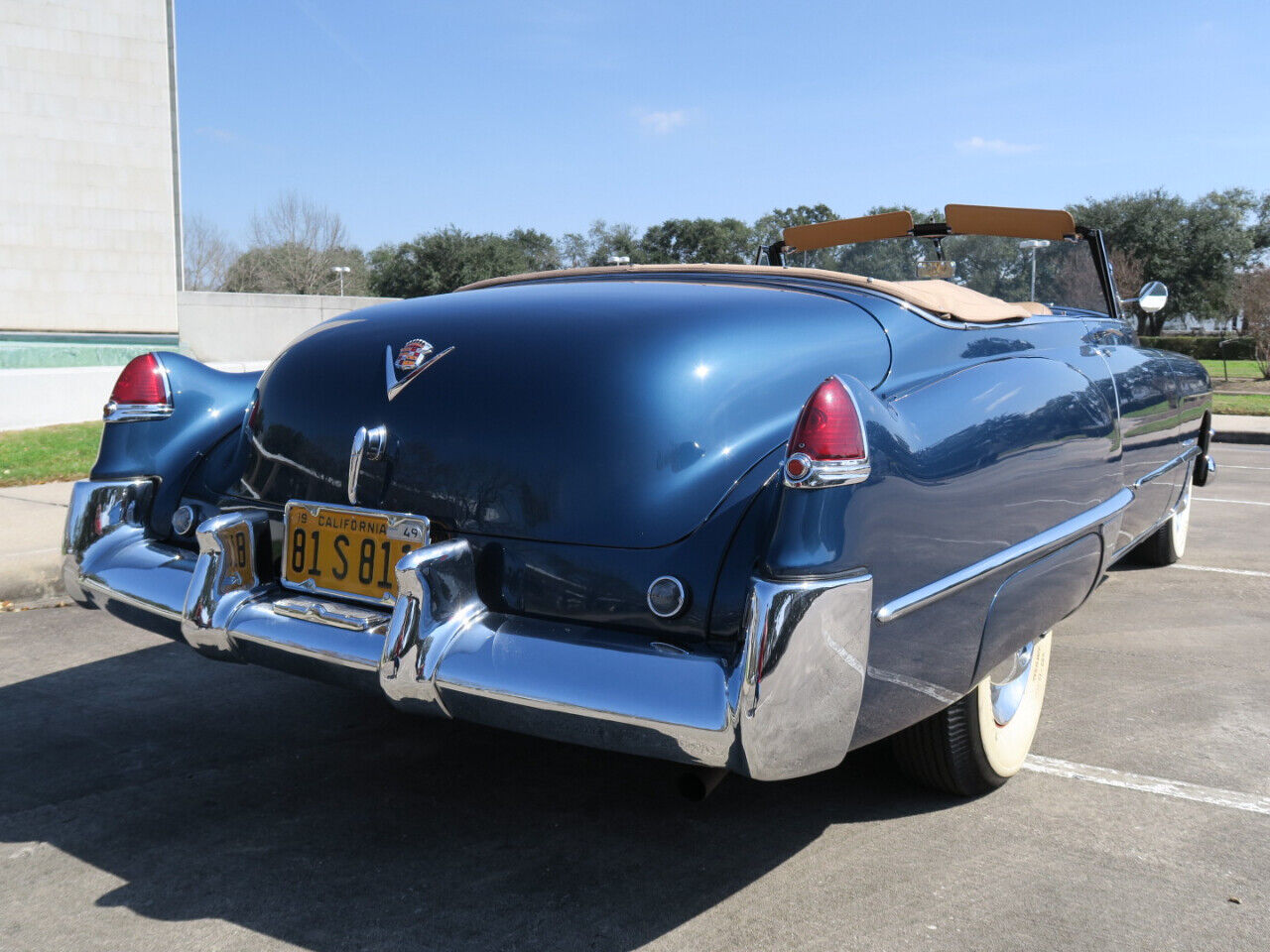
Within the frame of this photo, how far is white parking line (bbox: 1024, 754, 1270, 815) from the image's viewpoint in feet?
9.32

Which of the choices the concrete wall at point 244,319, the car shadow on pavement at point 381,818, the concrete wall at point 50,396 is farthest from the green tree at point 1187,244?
the car shadow on pavement at point 381,818

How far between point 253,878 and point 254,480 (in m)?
0.98

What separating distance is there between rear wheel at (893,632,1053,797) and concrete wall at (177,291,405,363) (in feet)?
81.8

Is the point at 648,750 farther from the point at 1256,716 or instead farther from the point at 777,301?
the point at 1256,716

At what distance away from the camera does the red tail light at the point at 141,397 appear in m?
3.18

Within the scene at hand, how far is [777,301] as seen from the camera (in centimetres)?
263

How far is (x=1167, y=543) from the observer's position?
562cm

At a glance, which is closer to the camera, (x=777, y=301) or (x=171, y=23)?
(x=777, y=301)

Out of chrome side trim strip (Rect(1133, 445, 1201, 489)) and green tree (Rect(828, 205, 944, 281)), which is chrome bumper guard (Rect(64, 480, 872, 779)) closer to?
chrome side trim strip (Rect(1133, 445, 1201, 489))

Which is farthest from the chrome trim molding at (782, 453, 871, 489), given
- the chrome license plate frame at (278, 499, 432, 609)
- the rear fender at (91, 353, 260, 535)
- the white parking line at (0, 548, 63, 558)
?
the white parking line at (0, 548, 63, 558)

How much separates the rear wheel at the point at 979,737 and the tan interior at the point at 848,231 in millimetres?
2380

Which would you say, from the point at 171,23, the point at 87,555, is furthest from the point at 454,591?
the point at 171,23

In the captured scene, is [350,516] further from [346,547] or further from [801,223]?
[801,223]

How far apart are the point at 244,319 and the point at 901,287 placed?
26.5 m
